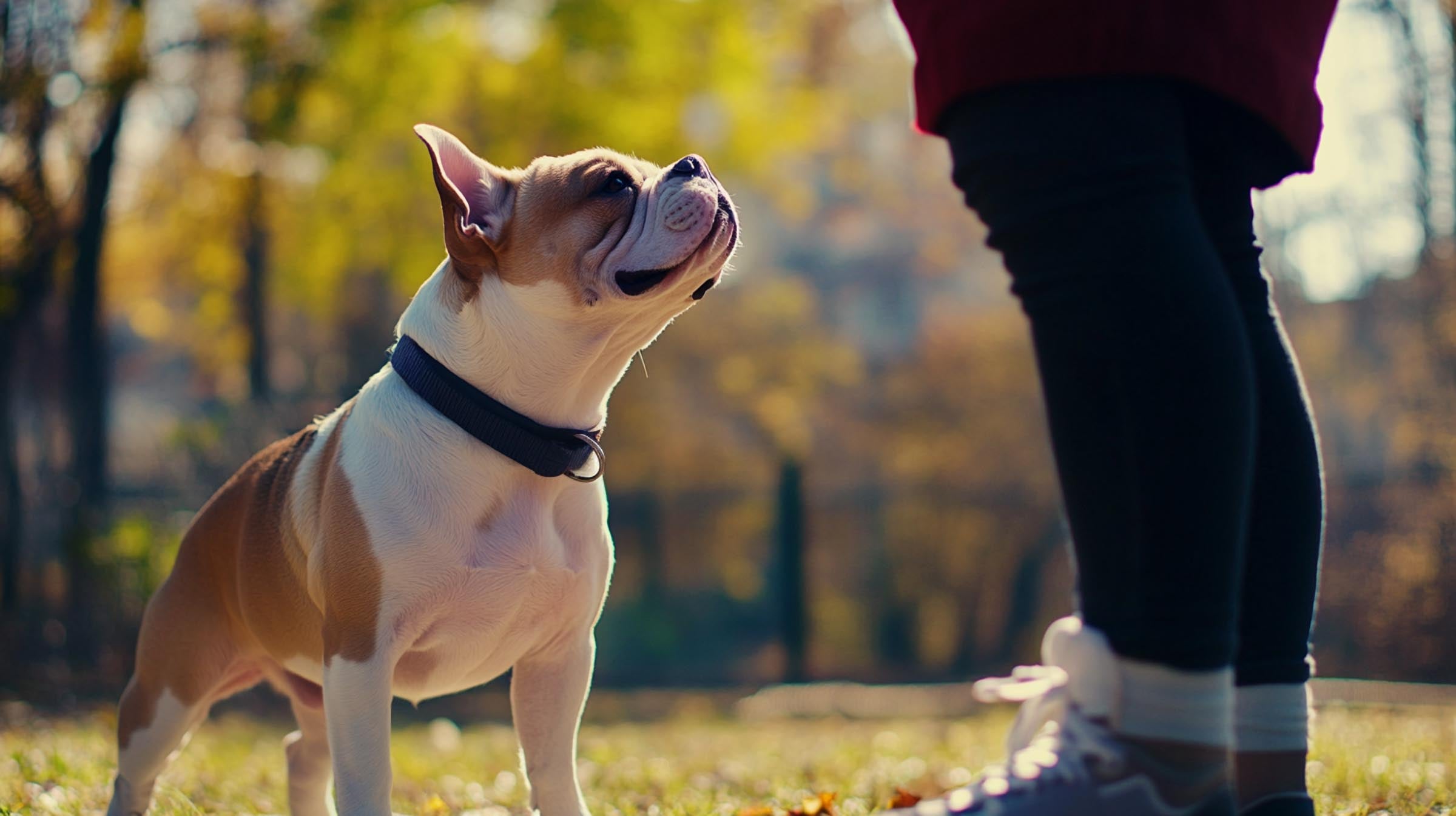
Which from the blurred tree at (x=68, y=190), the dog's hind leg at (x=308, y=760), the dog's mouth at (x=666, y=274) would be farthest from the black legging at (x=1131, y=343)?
the blurred tree at (x=68, y=190)

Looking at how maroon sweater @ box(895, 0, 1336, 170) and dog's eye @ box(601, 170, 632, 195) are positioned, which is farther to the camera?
dog's eye @ box(601, 170, 632, 195)

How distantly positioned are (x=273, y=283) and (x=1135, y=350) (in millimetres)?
14075

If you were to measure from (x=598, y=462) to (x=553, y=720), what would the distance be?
1.80 feet

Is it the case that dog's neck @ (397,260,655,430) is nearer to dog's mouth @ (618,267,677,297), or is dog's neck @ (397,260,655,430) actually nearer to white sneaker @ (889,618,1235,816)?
dog's mouth @ (618,267,677,297)

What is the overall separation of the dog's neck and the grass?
3.70 ft

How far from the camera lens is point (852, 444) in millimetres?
16594

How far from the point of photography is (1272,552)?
73.9 inches

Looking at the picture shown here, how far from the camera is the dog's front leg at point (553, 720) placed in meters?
2.42

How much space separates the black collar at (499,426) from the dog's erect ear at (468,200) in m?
0.22

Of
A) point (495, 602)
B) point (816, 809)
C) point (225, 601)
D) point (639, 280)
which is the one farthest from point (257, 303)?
point (816, 809)

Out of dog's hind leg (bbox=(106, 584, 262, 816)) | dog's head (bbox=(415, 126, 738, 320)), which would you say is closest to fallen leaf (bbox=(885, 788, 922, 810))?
dog's head (bbox=(415, 126, 738, 320))

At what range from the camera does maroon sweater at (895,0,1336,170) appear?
5.20ft

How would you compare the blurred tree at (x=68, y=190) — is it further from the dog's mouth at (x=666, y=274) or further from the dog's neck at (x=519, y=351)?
the dog's mouth at (x=666, y=274)

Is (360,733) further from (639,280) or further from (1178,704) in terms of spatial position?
(1178,704)
